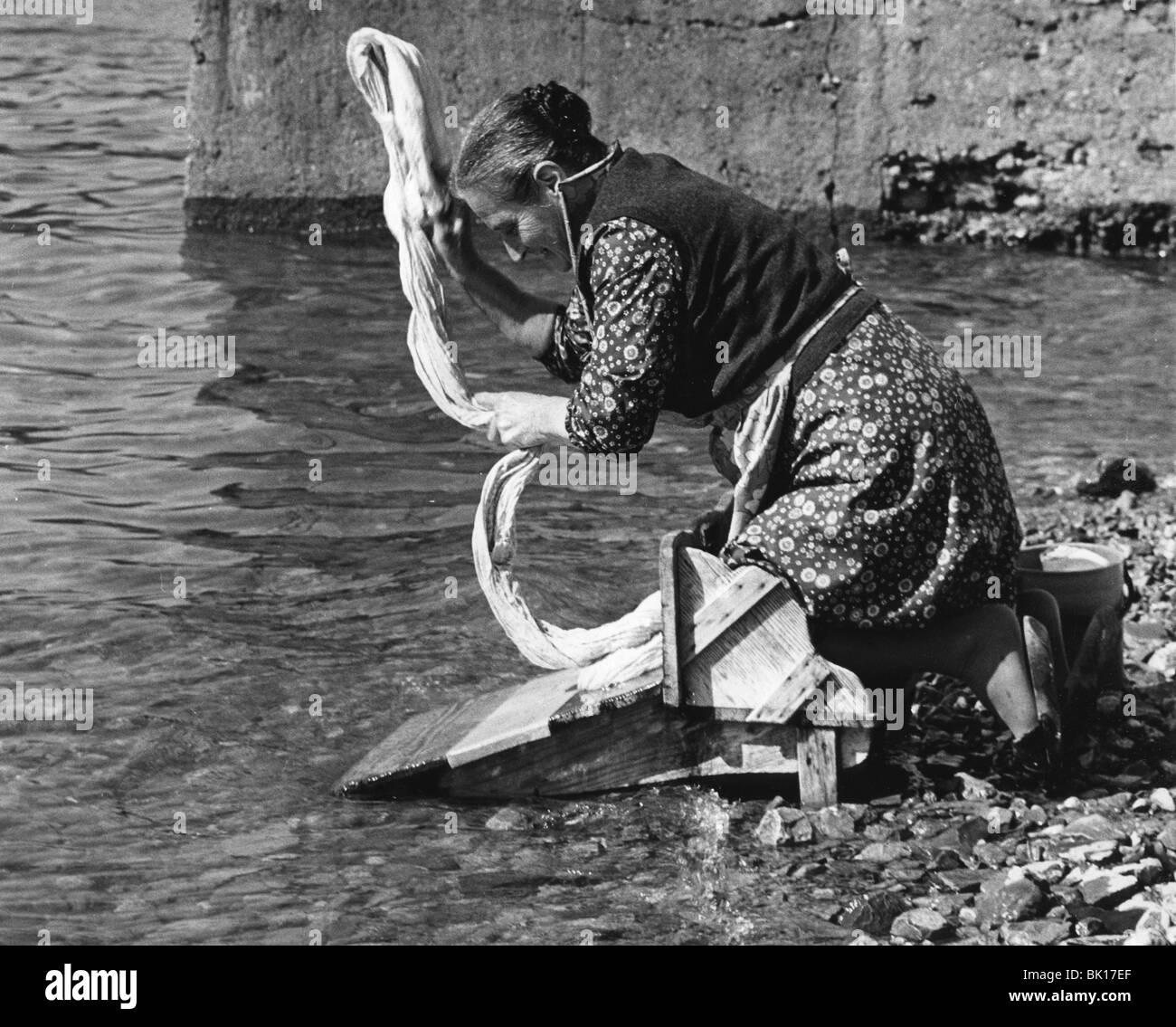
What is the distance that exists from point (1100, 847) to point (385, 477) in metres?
3.69

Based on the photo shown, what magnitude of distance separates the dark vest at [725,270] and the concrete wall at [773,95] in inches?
220

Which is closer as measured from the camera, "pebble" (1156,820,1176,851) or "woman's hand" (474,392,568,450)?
"pebble" (1156,820,1176,851)

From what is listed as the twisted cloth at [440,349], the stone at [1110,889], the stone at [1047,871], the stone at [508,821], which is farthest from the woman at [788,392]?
the stone at [508,821]

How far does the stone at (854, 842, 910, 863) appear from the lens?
12.9 feet

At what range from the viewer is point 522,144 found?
3898 mm

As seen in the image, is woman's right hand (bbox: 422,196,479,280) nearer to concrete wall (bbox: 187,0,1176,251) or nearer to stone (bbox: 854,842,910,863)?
stone (bbox: 854,842,910,863)

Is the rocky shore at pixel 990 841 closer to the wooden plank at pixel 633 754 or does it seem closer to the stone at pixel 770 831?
the stone at pixel 770 831

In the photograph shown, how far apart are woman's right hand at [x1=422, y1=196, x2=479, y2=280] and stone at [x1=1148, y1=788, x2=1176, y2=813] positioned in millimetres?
2109

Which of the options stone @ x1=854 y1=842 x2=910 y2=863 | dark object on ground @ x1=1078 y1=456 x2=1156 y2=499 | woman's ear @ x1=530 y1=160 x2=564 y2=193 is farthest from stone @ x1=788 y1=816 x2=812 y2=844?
dark object on ground @ x1=1078 y1=456 x2=1156 y2=499

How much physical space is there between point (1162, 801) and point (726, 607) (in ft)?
3.81

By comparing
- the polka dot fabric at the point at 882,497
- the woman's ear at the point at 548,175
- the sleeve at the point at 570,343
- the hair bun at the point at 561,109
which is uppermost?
the hair bun at the point at 561,109

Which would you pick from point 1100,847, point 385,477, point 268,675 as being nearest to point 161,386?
point 385,477

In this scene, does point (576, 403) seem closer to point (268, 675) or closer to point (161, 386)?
point (268, 675)

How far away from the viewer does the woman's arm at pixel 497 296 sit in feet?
14.1
